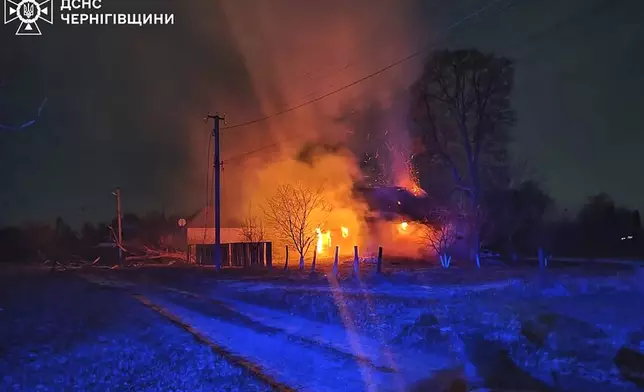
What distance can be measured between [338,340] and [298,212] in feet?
84.2

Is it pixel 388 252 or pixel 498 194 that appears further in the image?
pixel 388 252

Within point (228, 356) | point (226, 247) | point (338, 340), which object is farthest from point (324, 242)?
point (228, 356)

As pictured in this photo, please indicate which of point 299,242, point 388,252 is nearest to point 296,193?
point 299,242

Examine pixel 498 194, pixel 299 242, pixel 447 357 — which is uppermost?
pixel 498 194

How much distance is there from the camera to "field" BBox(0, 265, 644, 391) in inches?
305

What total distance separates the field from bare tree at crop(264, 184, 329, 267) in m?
15.2

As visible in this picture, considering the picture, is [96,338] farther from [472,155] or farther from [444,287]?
[472,155]

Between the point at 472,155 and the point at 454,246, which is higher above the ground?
the point at 472,155

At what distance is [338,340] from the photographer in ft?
35.0

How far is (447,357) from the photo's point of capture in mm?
9109

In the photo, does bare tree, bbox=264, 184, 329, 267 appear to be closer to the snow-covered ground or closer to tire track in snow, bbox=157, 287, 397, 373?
tire track in snow, bbox=157, 287, 397, 373

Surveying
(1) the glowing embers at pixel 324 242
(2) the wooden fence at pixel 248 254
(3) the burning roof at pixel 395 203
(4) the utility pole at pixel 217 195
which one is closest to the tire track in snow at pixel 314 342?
(4) the utility pole at pixel 217 195

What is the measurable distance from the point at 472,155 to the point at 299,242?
11713mm

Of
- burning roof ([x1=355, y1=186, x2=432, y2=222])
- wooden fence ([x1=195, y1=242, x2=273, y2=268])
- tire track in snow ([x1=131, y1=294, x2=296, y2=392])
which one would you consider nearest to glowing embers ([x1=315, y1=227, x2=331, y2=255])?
burning roof ([x1=355, y1=186, x2=432, y2=222])
